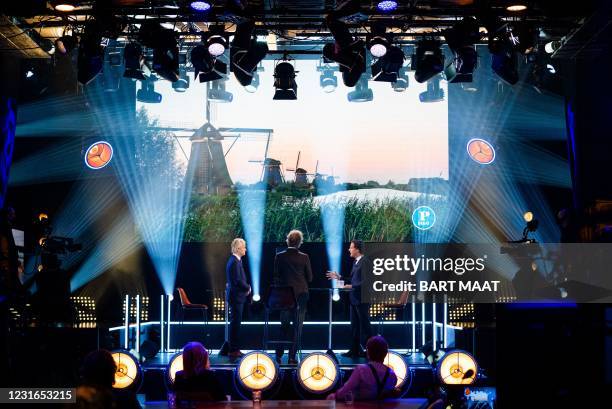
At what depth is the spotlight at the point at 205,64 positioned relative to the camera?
26.3ft

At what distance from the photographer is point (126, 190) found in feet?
36.7

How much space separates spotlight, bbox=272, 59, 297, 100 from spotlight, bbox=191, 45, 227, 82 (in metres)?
0.71

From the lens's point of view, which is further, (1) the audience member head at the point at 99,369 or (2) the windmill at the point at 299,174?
(2) the windmill at the point at 299,174

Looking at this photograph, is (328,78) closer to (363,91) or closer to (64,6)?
(363,91)

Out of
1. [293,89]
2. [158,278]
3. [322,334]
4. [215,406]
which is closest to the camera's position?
[215,406]

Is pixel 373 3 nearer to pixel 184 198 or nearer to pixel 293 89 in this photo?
pixel 293 89

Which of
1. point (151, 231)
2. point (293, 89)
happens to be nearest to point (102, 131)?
point (151, 231)

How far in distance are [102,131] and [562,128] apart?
732 cm

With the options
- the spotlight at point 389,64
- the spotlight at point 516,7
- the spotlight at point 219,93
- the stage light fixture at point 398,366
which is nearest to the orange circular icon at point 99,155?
the spotlight at point 219,93

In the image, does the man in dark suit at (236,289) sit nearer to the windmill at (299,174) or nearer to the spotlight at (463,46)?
the windmill at (299,174)

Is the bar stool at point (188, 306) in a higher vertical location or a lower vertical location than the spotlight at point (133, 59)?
lower

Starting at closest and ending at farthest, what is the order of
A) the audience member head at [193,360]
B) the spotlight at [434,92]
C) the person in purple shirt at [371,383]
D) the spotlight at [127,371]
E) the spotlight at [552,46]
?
the audience member head at [193,360]
the person in purple shirt at [371,383]
the spotlight at [127,371]
the spotlight at [552,46]
the spotlight at [434,92]

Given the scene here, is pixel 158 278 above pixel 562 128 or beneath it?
beneath

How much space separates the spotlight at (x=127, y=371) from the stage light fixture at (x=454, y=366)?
9.39 ft
